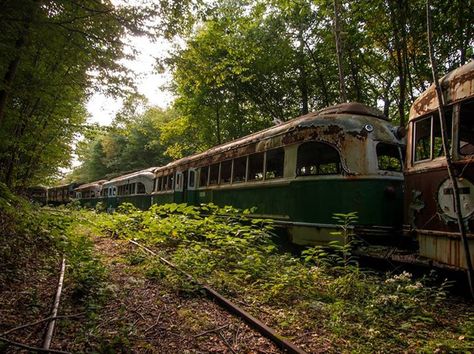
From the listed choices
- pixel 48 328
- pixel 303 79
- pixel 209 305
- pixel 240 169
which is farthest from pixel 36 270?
pixel 303 79

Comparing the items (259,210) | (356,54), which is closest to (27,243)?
(259,210)

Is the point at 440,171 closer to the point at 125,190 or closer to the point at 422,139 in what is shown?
the point at 422,139

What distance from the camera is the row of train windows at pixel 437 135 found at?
17.3ft

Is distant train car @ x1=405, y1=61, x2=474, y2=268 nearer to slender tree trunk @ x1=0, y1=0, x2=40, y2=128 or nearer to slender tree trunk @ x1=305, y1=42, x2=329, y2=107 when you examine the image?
slender tree trunk @ x1=0, y1=0, x2=40, y2=128

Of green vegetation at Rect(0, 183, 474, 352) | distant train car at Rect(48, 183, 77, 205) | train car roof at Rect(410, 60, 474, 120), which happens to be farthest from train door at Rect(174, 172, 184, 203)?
distant train car at Rect(48, 183, 77, 205)

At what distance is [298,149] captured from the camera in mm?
7961

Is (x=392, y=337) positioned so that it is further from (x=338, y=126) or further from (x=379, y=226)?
(x=338, y=126)

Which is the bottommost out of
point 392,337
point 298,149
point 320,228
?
point 392,337

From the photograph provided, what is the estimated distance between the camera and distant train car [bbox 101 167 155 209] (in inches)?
813

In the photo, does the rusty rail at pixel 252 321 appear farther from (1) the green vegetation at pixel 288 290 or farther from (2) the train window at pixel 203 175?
(2) the train window at pixel 203 175

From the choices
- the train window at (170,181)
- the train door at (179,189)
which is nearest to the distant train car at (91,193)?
the train window at (170,181)

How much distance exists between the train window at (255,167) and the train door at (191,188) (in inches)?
168

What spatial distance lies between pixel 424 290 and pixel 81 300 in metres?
4.55

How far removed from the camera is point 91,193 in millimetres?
33188
